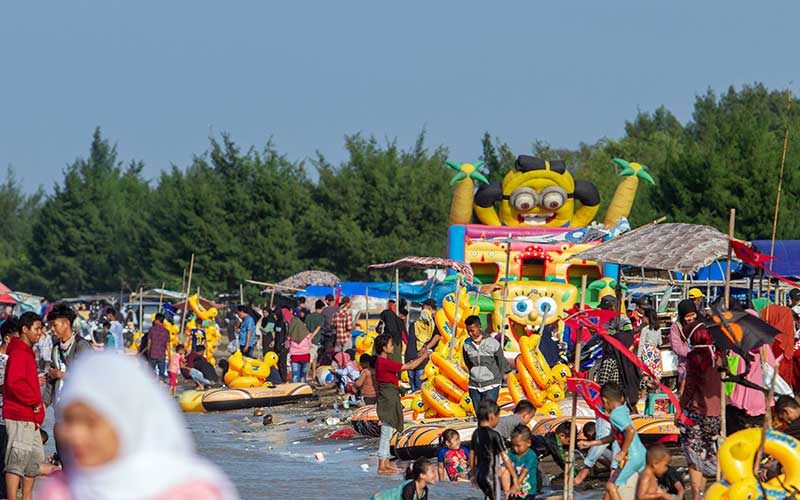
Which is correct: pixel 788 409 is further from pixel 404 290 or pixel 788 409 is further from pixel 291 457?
pixel 404 290

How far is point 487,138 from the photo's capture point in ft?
166

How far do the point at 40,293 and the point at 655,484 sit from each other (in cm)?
6233

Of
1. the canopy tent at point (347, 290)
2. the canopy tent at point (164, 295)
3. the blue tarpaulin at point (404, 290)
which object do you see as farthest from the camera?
the canopy tent at point (164, 295)

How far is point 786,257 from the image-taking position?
23.4m

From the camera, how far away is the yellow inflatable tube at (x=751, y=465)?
709cm

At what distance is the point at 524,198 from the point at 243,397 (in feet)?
34.4

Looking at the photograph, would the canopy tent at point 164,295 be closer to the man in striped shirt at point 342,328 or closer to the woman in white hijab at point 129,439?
the man in striped shirt at point 342,328

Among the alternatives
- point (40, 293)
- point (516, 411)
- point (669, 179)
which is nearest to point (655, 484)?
point (516, 411)

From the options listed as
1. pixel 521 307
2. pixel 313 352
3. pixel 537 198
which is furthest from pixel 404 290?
pixel 313 352

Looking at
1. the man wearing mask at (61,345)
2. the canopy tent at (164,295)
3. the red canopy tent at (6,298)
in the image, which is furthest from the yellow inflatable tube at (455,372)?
the red canopy tent at (6,298)

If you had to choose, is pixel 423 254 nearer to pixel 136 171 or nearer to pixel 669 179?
pixel 669 179

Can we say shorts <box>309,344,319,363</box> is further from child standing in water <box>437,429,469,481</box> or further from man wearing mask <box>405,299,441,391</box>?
child standing in water <box>437,429,469,481</box>

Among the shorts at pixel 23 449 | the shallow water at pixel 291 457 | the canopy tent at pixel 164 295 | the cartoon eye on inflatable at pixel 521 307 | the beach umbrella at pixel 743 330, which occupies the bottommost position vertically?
the shallow water at pixel 291 457

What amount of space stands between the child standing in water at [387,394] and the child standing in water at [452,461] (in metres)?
0.98
